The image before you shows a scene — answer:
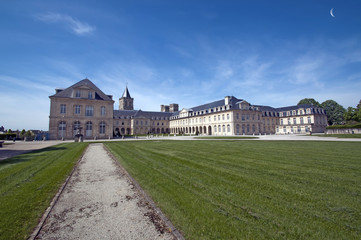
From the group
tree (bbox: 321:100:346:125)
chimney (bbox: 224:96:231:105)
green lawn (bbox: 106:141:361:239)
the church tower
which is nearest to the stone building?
chimney (bbox: 224:96:231:105)

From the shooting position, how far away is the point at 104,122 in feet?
116

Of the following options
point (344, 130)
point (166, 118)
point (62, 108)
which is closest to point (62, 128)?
point (62, 108)

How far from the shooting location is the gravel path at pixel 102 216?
9.43 feet

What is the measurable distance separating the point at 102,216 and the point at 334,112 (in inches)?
3511

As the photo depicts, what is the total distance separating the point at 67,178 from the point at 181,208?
4.77 m

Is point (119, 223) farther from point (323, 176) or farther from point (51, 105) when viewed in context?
point (51, 105)

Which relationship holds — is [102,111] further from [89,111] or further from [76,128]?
[76,128]

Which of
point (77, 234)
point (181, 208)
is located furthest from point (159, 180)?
point (77, 234)

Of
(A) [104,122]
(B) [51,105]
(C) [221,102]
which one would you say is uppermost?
(C) [221,102]

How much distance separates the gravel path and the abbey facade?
3054 cm

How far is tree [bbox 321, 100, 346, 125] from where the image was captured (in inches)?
2571

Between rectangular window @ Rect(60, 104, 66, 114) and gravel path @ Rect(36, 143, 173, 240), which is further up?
rectangular window @ Rect(60, 104, 66, 114)

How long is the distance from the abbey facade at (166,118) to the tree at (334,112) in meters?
13.6

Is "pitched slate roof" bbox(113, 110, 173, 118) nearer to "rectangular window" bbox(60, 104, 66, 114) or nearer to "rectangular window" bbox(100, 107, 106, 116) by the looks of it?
"rectangular window" bbox(100, 107, 106, 116)
